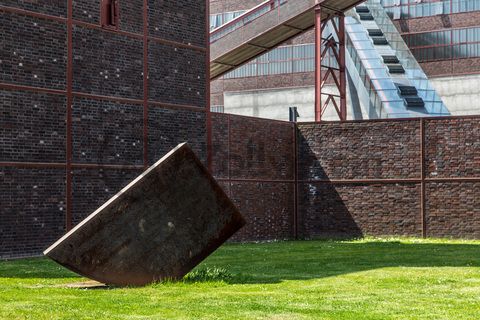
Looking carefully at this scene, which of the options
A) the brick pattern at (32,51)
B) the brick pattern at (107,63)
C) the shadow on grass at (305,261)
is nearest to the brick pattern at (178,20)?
the brick pattern at (107,63)

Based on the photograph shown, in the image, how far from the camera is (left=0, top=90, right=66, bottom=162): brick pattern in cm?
1994

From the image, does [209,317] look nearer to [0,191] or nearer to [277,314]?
[277,314]

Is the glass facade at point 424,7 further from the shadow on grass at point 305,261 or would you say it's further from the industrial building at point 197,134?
the shadow on grass at point 305,261

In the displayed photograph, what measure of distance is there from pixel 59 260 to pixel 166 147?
12.0m

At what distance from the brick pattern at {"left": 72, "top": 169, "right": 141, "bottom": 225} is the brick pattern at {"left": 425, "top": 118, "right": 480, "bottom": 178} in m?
9.55

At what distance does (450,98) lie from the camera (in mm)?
48406

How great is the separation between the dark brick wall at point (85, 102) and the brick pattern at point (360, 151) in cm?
477

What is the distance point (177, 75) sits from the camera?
2458 cm

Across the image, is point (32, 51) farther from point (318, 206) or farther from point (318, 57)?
point (318, 57)

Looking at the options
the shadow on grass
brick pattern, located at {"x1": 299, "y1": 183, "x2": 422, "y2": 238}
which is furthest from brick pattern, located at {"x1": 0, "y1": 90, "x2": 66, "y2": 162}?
brick pattern, located at {"x1": 299, "y1": 183, "x2": 422, "y2": 238}

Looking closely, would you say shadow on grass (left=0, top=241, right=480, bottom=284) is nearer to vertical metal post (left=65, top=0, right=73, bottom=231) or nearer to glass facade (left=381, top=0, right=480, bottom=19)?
vertical metal post (left=65, top=0, right=73, bottom=231)

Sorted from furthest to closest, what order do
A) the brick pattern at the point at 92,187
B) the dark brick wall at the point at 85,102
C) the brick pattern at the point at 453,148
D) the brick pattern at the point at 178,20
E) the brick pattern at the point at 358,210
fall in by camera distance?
the brick pattern at the point at 358,210 → the brick pattern at the point at 453,148 → the brick pattern at the point at 178,20 → the brick pattern at the point at 92,187 → the dark brick wall at the point at 85,102

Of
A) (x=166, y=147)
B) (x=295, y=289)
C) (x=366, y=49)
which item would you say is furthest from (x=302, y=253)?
(x=366, y=49)

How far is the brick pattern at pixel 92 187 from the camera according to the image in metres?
21.6
